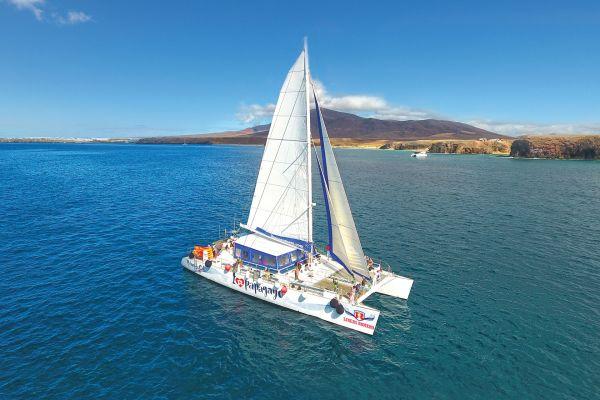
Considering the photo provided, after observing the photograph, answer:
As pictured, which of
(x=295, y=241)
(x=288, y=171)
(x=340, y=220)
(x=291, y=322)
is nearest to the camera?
(x=291, y=322)

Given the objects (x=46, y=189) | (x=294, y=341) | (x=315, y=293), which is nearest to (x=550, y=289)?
(x=315, y=293)

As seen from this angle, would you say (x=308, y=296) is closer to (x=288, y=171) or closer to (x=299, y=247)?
(x=299, y=247)

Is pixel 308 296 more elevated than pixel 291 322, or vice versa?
pixel 308 296

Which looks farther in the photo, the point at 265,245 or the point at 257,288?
the point at 265,245

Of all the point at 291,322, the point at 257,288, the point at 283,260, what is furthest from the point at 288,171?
the point at 291,322

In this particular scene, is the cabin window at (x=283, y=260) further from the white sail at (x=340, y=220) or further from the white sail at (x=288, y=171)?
the white sail at (x=340, y=220)

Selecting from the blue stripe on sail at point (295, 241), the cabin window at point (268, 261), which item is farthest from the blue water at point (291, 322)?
the blue stripe on sail at point (295, 241)
